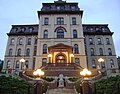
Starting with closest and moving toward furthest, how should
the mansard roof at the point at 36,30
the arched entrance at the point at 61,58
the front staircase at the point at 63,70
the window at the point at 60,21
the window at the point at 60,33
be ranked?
the front staircase at the point at 63,70
the arched entrance at the point at 61,58
the window at the point at 60,33
the window at the point at 60,21
the mansard roof at the point at 36,30

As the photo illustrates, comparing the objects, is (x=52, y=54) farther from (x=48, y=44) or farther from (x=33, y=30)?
(x=33, y=30)

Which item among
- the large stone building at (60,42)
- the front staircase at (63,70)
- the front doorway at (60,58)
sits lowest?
the front staircase at (63,70)

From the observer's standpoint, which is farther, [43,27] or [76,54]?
[43,27]

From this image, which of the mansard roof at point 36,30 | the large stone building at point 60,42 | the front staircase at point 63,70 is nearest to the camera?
the front staircase at point 63,70

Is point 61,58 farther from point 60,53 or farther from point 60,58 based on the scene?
point 60,53

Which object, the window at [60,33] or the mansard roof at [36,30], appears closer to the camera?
the window at [60,33]

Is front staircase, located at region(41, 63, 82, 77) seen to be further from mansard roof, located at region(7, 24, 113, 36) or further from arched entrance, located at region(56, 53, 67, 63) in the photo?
mansard roof, located at region(7, 24, 113, 36)

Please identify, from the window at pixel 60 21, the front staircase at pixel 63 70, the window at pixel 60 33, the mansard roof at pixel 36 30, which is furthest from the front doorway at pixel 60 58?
the mansard roof at pixel 36 30

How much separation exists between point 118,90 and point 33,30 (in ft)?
126

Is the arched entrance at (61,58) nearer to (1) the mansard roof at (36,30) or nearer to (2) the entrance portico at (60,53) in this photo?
(2) the entrance portico at (60,53)

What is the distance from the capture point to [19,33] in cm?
4703

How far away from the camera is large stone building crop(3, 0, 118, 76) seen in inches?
1402

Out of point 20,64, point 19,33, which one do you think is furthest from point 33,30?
point 20,64

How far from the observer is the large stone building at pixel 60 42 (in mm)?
35616
